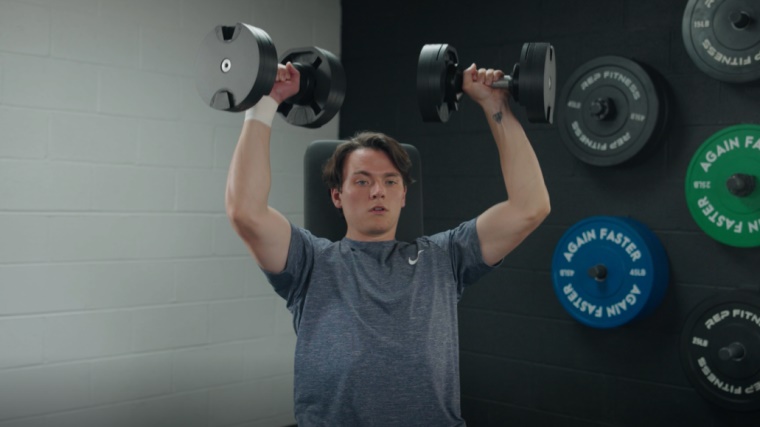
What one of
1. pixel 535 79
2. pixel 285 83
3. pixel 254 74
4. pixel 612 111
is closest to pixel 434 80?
pixel 535 79

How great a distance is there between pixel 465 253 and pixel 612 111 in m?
1.06

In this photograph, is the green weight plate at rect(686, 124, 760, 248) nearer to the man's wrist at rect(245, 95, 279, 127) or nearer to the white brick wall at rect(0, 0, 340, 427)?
the man's wrist at rect(245, 95, 279, 127)

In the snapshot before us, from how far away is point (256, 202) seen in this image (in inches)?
74.5

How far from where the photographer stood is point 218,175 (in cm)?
343

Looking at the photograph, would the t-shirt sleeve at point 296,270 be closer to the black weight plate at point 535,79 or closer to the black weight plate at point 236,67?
the black weight plate at point 236,67

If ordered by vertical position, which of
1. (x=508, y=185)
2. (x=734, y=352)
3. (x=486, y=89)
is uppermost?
(x=486, y=89)

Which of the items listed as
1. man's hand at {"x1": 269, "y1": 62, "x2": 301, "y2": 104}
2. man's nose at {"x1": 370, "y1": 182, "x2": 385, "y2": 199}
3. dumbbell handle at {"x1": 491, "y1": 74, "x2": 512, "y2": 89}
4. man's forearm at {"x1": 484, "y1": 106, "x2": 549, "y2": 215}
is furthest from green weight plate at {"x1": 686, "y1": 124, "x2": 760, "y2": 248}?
man's hand at {"x1": 269, "y1": 62, "x2": 301, "y2": 104}

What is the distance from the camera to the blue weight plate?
2.77 metres

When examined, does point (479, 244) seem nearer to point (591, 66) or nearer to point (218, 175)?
point (591, 66)

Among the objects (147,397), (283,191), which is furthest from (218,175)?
(147,397)

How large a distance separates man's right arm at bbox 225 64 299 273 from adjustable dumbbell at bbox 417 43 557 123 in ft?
1.38

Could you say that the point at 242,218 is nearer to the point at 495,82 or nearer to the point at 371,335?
the point at 371,335

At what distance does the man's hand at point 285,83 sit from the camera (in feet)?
6.61

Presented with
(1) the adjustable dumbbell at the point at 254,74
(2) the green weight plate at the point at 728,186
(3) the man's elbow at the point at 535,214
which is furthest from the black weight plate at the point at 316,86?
(2) the green weight plate at the point at 728,186
